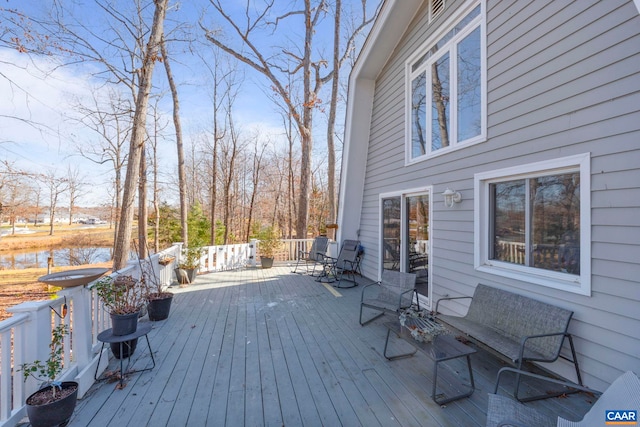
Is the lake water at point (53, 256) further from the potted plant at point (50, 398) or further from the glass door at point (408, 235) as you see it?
the glass door at point (408, 235)

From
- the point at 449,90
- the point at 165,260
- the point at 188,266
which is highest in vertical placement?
the point at 449,90

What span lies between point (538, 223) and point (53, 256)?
21664 mm

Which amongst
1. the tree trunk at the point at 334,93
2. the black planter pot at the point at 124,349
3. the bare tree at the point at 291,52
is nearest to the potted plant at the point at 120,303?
the black planter pot at the point at 124,349

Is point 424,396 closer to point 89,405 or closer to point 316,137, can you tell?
point 89,405

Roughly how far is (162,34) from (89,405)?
6.46 meters

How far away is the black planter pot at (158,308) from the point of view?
403cm

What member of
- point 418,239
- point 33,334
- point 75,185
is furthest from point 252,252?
point 75,185

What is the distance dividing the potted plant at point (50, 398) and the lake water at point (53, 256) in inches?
659

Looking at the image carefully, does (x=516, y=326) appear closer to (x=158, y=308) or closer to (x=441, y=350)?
(x=441, y=350)

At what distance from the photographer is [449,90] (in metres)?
4.10

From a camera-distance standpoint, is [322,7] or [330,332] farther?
[322,7]

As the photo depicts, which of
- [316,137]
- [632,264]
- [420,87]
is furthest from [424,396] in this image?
[316,137]

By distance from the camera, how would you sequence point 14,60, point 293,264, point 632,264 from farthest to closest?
point 293,264
point 14,60
point 632,264

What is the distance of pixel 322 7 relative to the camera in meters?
9.54
